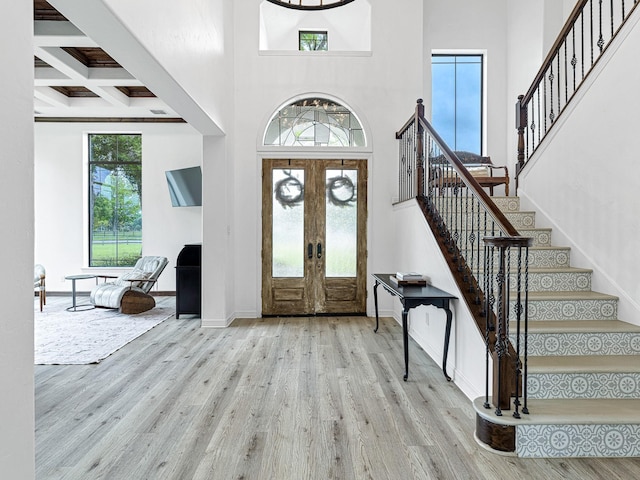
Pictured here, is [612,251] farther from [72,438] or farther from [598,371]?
[72,438]

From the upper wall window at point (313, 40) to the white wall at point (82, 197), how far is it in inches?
103

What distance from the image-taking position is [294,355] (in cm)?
416

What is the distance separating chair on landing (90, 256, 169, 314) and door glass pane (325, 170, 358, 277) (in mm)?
2910

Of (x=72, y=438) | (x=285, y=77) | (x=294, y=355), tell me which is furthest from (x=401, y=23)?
(x=72, y=438)

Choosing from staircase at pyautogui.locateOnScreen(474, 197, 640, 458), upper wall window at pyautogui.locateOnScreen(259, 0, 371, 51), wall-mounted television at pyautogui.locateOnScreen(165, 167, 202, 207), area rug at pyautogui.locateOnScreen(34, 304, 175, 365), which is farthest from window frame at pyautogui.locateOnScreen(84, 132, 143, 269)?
staircase at pyautogui.locateOnScreen(474, 197, 640, 458)

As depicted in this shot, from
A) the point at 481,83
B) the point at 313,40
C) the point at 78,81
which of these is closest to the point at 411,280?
the point at 481,83

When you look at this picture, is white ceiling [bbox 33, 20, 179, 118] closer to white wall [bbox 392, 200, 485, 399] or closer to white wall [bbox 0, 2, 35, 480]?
white wall [bbox 0, 2, 35, 480]

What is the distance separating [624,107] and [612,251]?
113 centimetres

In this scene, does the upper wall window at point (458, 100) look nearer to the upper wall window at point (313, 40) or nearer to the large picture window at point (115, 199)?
the upper wall window at point (313, 40)

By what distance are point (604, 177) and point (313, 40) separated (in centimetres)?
526

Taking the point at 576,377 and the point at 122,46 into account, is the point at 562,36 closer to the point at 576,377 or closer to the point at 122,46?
the point at 576,377

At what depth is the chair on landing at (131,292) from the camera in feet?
20.5

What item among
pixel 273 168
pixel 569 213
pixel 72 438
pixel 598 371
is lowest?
pixel 72 438

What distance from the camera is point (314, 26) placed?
688 cm
